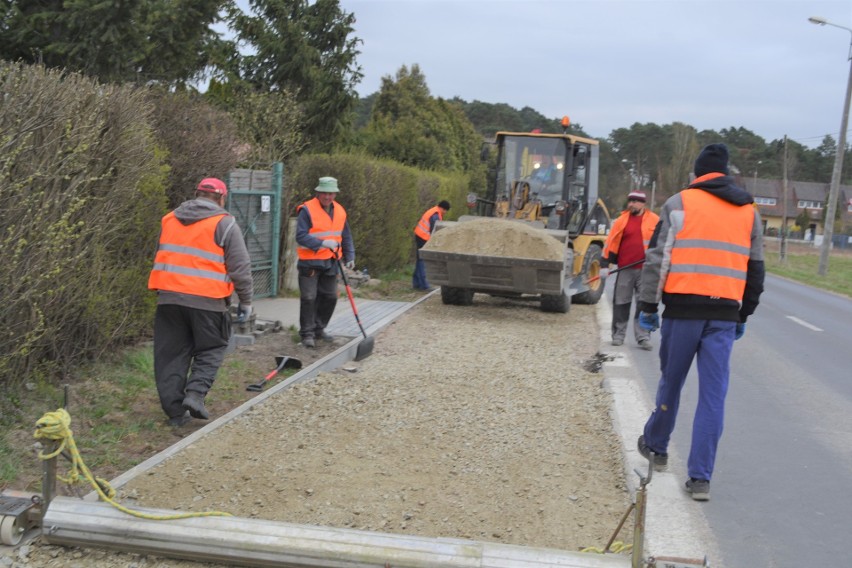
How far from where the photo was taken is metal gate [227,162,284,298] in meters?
13.0

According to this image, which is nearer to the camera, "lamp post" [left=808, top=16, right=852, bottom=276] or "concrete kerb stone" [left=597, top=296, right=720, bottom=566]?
"concrete kerb stone" [left=597, top=296, right=720, bottom=566]

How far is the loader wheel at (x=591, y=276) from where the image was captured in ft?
52.1

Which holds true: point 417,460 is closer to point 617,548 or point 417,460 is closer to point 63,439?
point 617,548

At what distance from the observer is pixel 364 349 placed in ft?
32.1

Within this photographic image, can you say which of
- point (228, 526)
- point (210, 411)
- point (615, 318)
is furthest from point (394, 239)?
point (228, 526)

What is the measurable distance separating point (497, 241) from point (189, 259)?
7.26 m

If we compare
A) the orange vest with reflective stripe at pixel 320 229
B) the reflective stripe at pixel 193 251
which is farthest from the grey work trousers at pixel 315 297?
the reflective stripe at pixel 193 251

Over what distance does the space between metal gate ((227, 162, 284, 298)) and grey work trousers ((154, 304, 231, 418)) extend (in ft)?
20.6

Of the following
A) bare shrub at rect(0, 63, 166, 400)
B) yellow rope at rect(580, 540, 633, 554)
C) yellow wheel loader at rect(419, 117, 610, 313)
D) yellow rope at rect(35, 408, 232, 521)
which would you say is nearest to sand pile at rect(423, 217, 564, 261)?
yellow wheel loader at rect(419, 117, 610, 313)

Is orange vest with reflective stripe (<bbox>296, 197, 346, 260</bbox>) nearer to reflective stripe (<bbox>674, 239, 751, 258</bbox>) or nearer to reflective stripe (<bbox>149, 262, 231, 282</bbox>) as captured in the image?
reflective stripe (<bbox>149, 262, 231, 282</bbox>)

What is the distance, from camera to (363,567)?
3.83m

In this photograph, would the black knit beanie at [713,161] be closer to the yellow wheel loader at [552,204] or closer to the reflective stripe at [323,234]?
the reflective stripe at [323,234]

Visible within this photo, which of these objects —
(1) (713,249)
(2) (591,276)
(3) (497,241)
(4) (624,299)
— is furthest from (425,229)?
(1) (713,249)

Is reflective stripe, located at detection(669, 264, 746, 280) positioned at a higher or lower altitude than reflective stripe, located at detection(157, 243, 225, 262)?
higher
